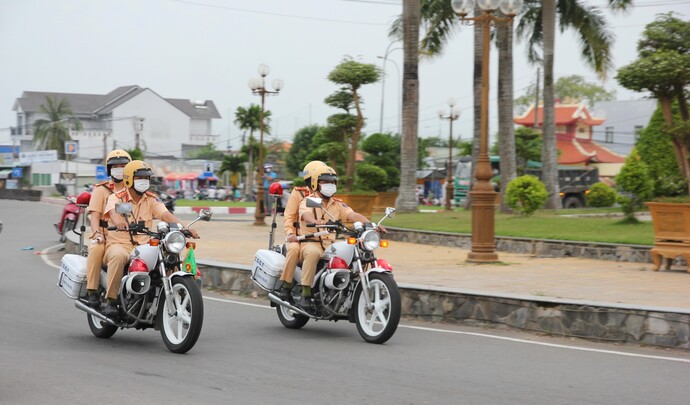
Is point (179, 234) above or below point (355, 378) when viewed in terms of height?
above

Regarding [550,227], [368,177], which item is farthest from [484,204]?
[368,177]

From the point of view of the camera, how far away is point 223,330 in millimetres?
10641

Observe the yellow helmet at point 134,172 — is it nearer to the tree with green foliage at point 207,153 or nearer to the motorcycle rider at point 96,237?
the motorcycle rider at point 96,237

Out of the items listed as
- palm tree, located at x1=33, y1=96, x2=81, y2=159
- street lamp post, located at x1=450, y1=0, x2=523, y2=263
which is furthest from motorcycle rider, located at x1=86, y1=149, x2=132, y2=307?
palm tree, located at x1=33, y1=96, x2=81, y2=159

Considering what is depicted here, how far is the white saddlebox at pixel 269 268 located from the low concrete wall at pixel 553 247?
28.7 ft

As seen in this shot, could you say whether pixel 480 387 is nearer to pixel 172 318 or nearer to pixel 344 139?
pixel 172 318

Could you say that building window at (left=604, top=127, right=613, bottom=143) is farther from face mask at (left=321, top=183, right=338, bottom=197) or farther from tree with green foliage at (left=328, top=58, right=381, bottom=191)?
face mask at (left=321, top=183, right=338, bottom=197)

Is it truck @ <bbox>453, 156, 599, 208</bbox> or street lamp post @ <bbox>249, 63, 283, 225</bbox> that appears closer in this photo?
street lamp post @ <bbox>249, 63, 283, 225</bbox>

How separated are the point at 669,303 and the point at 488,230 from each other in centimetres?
617

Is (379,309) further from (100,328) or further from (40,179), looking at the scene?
(40,179)

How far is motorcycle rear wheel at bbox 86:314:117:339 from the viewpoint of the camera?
9765 millimetres

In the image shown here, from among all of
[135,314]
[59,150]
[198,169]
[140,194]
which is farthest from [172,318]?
[59,150]

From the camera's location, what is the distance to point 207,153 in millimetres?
115875

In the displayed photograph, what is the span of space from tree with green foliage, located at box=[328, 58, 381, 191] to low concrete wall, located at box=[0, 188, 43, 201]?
138 ft
